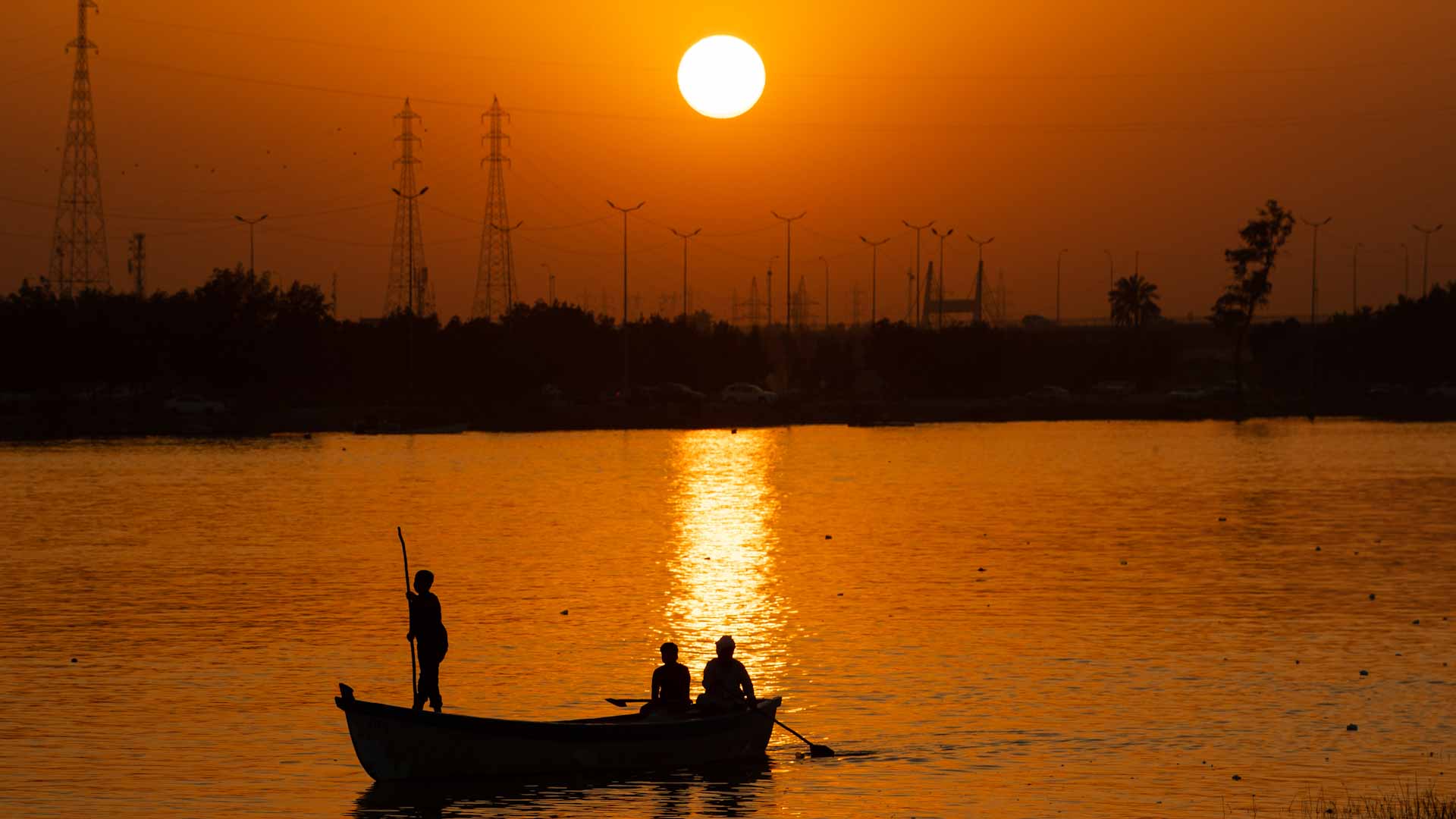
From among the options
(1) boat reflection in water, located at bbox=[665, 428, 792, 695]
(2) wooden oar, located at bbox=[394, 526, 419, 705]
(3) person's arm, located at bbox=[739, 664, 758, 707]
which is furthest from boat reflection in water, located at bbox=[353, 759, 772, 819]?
(1) boat reflection in water, located at bbox=[665, 428, 792, 695]

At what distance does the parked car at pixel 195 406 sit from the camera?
542 ft

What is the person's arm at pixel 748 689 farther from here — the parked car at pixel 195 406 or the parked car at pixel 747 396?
the parked car at pixel 747 396

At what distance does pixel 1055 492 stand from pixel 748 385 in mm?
106734

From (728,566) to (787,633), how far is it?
16934 mm

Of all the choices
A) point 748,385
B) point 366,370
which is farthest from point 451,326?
point 748,385

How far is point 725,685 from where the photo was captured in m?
29.6

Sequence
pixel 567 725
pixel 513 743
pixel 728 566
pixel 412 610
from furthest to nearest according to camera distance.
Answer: pixel 728 566
pixel 412 610
pixel 513 743
pixel 567 725

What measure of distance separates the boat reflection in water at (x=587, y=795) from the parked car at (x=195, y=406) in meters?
142

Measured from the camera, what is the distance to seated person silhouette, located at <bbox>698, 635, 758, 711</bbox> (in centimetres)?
2948

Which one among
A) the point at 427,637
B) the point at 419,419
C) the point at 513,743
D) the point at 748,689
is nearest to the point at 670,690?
the point at 748,689

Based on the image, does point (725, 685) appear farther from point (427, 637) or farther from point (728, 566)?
point (728, 566)

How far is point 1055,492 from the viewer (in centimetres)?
9419

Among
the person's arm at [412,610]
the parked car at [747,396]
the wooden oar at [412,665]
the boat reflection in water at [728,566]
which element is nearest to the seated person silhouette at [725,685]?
the wooden oar at [412,665]

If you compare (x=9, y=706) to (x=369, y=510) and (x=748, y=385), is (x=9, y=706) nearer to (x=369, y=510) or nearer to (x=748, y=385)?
(x=369, y=510)
